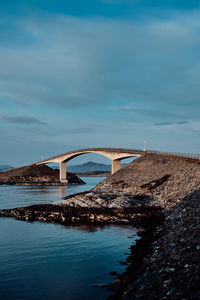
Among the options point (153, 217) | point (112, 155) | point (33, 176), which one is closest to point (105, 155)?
point (112, 155)

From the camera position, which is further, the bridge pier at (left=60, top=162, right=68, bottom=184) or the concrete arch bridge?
the bridge pier at (left=60, top=162, right=68, bottom=184)

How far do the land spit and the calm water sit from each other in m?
1.20

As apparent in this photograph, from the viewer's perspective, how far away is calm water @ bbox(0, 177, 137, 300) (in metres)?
11.8

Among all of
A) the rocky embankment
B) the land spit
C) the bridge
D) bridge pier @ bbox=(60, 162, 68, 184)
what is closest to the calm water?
the land spit

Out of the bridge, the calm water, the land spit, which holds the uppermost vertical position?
the bridge

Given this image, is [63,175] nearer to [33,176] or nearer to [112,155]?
[33,176]

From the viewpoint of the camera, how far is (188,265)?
10758 mm

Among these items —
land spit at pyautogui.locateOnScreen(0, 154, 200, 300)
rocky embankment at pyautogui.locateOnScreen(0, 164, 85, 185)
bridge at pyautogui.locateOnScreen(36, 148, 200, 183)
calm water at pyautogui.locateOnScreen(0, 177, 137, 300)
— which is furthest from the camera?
rocky embankment at pyautogui.locateOnScreen(0, 164, 85, 185)

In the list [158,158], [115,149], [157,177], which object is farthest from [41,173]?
[157,177]

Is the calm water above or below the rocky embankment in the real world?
below

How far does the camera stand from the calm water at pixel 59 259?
38.7 feet

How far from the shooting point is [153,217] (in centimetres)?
2758

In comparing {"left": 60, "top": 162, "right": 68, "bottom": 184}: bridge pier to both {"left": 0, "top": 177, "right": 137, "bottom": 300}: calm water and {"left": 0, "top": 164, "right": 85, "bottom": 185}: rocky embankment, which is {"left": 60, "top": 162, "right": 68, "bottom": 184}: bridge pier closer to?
{"left": 0, "top": 164, "right": 85, "bottom": 185}: rocky embankment

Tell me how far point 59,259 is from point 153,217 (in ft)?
45.4
